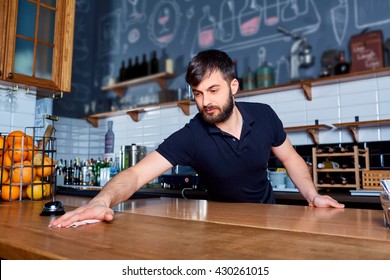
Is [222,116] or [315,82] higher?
[315,82]

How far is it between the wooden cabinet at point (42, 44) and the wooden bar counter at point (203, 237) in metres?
1.21

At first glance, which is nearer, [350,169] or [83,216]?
[83,216]

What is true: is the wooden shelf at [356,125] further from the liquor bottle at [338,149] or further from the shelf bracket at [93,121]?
the shelf bracket at [93,121]

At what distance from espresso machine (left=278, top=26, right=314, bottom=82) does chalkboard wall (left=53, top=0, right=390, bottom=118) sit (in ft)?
0.14

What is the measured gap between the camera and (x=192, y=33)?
4.06 metres

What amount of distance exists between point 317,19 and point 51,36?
7.24 feet

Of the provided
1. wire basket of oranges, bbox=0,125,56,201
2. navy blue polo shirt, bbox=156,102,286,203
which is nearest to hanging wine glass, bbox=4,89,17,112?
wire basket of oranges, bbox=0,125,56,201

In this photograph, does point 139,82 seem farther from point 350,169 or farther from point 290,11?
point 350,169

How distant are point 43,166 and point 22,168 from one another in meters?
0.07

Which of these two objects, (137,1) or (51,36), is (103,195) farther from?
(137,1)

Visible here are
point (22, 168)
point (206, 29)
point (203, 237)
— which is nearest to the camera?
point (203, 237)

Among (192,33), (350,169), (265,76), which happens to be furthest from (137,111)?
(350,169)

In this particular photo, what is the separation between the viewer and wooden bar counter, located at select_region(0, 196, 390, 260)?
54cm
